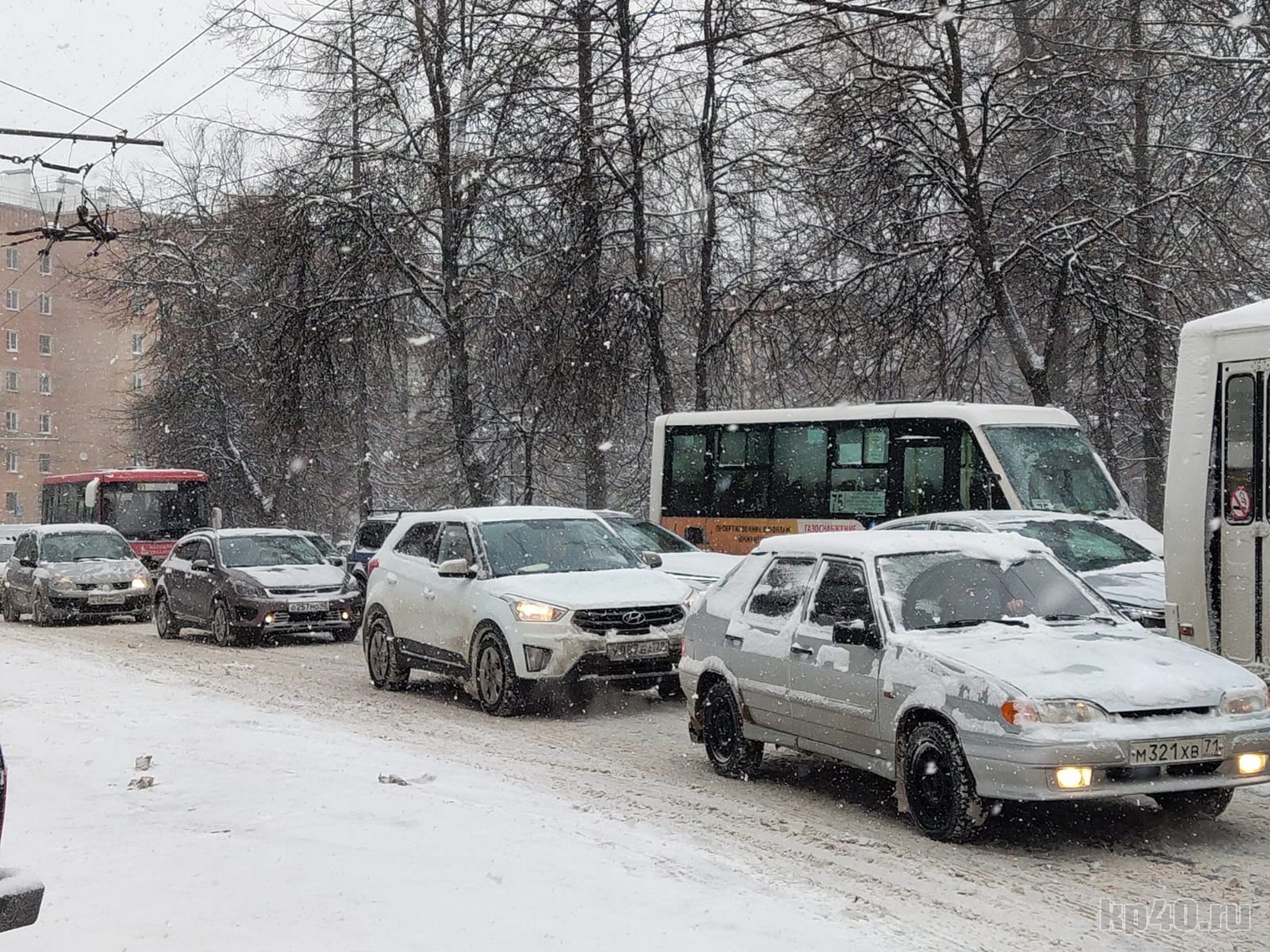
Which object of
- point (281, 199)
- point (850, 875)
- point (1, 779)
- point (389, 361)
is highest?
point (281, 199)

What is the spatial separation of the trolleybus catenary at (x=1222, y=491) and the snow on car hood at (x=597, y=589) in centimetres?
407

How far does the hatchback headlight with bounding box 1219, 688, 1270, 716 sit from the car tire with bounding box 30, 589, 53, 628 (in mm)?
21400

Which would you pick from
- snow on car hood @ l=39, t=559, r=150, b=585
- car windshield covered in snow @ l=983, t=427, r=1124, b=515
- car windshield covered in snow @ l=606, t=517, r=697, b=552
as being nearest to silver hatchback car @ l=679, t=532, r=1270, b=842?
car windshield covered in snow @ l=606, t=517, r=697, b=552

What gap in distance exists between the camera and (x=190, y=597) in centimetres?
2125

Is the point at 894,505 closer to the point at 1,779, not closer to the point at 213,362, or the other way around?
the point at 1,779

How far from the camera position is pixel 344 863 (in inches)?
261

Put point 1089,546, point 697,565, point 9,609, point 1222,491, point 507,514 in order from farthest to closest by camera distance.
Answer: point 9,609 → point 697,565 → point 1089,546 → point 507,514 → point 1222,491

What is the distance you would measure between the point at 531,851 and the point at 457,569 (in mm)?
6251

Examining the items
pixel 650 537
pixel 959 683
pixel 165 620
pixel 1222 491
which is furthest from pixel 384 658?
pixel 165 620

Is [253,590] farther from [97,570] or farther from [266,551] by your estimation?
[97,570]

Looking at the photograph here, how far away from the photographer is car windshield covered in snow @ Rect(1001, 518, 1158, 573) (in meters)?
14.1

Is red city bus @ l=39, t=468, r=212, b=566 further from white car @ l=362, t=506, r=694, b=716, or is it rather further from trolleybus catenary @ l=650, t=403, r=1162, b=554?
white car @ l=362, t=506, r=694, b=716

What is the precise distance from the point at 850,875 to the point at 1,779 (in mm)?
3908

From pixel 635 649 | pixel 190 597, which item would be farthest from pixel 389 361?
pixel 635 649
